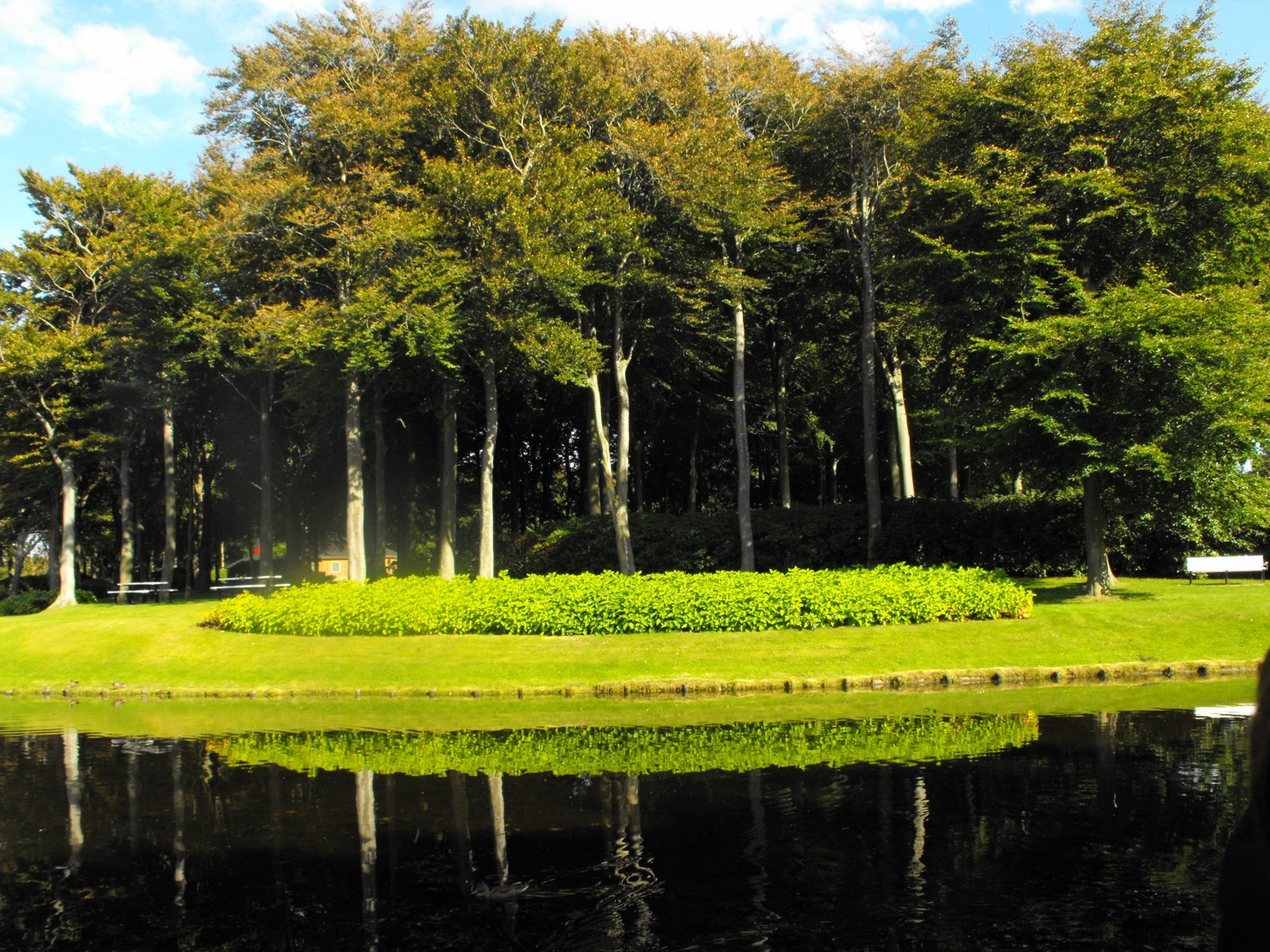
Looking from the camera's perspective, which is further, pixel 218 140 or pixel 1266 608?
pixel 218 140

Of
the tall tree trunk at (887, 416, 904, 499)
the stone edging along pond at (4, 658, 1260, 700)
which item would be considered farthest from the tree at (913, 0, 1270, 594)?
the tall tree trunk at (887, 416, 904, 499)

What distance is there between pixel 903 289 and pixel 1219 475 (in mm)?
10397

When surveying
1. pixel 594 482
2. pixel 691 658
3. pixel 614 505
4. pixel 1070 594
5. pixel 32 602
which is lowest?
pixel 691 658

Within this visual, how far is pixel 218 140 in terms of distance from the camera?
33156mm

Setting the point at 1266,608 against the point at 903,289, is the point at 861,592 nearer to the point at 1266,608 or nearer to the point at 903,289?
the point at 1266,608

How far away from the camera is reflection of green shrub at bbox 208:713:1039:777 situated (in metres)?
13.1

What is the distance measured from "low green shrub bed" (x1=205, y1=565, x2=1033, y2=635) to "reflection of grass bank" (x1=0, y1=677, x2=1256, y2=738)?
3943 mm

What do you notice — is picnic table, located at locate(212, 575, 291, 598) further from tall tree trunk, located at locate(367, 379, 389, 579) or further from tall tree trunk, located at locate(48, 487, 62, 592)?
tall tree trunk, located at locate(48, 487, 62, 592)

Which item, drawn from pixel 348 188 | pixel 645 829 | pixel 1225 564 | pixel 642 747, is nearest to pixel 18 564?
pixel 348 188

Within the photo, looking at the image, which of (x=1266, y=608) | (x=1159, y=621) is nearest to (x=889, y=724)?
(x=1159, y=621)

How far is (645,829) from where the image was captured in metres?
10.2

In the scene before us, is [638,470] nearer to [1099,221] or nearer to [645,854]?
[1099,221]

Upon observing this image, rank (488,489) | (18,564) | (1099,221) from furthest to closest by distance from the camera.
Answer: (18,564) → (488,489) → (1099,221)

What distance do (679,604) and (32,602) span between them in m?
27.1
